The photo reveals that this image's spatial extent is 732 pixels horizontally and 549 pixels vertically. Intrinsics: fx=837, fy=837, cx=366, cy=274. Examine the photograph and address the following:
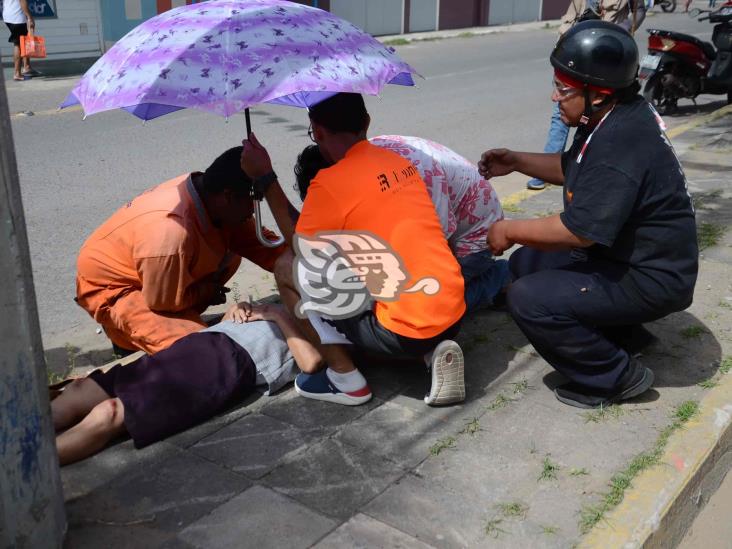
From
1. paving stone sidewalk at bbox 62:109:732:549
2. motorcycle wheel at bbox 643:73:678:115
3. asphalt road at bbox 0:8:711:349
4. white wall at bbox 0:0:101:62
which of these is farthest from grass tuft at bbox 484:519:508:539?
white wall at bbox 0:0:101:62

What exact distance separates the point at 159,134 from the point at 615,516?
7022 mm

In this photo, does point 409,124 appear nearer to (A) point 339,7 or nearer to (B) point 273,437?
(B) point 273,437

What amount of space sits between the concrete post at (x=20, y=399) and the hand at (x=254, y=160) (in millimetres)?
1271

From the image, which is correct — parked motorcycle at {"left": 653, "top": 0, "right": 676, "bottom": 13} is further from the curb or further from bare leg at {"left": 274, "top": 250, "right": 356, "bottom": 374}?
bare leg at {"left": 274, "top": 250, "right": 356, "bottom": 374}

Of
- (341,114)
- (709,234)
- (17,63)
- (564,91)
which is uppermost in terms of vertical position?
(564,91)

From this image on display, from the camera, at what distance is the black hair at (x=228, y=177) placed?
11.5 ft

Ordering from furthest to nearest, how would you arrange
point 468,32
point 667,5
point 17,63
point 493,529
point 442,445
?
point 667,5 < point 468,32 < point 17,63 < point 442,445 < point 493,529

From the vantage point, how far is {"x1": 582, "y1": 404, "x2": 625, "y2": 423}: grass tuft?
3137 mm

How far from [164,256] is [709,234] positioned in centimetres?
344

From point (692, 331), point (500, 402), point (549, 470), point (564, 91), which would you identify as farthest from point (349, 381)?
point (692, 331)

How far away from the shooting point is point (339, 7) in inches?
717

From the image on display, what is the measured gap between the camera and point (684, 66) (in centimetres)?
985

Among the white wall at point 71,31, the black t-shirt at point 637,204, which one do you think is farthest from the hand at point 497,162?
the white wall at point 71,31

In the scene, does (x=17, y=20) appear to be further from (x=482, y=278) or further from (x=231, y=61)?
(x=231, y=61)
